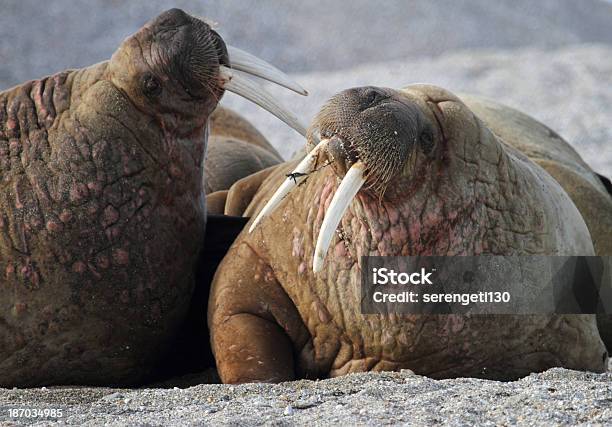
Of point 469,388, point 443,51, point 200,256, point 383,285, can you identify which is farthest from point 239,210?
point 443,51

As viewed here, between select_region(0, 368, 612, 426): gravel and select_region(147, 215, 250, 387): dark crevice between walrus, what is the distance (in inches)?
31.7

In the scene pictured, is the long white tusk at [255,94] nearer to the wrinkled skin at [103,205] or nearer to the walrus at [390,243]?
the wrinkled skin at [103,205]

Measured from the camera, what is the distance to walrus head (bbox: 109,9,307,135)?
17.1ft

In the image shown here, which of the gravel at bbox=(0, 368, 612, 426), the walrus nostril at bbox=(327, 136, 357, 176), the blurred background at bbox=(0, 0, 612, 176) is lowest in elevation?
the gravel at bbox=(0, 368, 612, 426)

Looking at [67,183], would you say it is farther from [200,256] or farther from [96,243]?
[200,256]

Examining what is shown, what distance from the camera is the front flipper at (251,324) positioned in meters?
4.95

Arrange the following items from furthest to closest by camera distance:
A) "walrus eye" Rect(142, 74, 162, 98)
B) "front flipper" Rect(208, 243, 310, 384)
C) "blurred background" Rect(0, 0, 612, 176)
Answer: "blurred background" Rect(0, 0, 612, 176), "walrus eye" Rect(142, 74, 162, 98), "front flipper" Rect(208, 243, 310, 384)

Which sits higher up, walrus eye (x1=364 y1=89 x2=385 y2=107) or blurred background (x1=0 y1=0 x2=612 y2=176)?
blurred background (x1=0 y1=0 x2=612 y2=176)

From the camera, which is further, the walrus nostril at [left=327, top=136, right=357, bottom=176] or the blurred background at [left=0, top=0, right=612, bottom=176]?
the blurred background at [left=0, top=0, right=612, bottom=176]

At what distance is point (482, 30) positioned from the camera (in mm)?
28391

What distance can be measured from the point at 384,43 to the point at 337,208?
2494 centimetres

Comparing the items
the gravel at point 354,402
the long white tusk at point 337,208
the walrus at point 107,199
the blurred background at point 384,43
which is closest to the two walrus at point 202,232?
the walrus at point 107,199

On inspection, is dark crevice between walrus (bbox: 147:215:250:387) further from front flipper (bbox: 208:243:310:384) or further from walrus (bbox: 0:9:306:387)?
front flipper (bbox: 208:243:310:384)

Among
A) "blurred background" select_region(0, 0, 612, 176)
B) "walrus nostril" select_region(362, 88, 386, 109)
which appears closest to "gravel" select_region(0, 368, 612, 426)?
"walrus nostril" select_region(362, 88, 386, 109)
